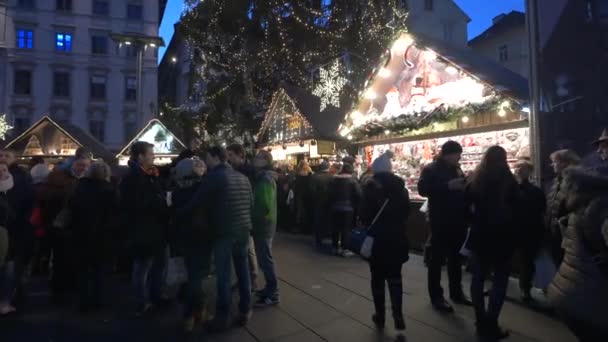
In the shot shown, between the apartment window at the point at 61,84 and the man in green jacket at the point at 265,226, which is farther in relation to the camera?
the apartment window at the point at 61,84

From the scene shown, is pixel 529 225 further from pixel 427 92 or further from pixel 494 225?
pixel 427 92

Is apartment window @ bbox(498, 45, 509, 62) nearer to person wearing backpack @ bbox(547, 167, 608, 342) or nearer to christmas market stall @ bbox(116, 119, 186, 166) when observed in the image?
christmas market stall @ bbox(116, 119, 186, 166)

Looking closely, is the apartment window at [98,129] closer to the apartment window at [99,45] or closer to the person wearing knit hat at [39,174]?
the apartment window at [99,45]

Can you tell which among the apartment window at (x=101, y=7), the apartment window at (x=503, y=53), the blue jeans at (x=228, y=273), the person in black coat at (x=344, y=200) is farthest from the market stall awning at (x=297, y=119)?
the apartment window at (x=101, y=7)

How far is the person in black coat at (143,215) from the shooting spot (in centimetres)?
464

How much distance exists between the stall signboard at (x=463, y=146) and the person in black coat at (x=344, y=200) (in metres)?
0.92

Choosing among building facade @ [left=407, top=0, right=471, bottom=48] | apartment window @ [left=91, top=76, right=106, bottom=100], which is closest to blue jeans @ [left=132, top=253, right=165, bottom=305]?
building facade @ [left=407, top=0, right=471, bottom=48]

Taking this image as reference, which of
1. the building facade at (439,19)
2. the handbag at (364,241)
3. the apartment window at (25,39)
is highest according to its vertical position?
the building facade at (439,19)

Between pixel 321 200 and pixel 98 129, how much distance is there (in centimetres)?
3232

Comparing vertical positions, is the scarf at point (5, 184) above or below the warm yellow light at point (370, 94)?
below

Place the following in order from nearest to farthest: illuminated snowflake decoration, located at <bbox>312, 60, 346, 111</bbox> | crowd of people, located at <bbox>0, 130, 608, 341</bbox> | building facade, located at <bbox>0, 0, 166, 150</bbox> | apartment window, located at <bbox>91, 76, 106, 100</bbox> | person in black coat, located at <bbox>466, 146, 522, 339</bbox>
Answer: person in black coat, located at <bbox>466, 146, 522, 339</bbox> → crowd of people, located at <bbox>0, 130, 608, 341</bbox> → illuminated snowflake decoration, located at <bbox>312, 60, 346, 111</bbox> → building facade, located at <bbox>0, 0, 166, 150</bbox> → apartment window, located at <bbox>91, 76, 106, 100</bbox>

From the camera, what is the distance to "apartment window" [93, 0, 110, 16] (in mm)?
35781

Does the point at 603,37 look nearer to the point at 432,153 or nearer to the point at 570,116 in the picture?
the point at 570,116

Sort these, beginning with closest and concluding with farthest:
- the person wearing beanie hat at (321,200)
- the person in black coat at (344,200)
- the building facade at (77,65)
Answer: the person in black coat at (344,200) → the person wearing beanie hat at (321,200) → the building facade at (77,65)
